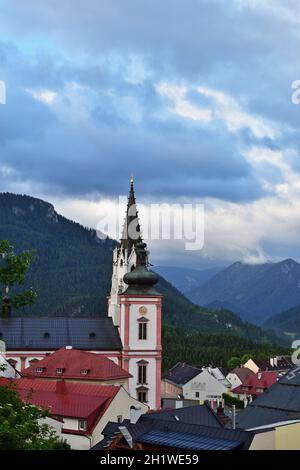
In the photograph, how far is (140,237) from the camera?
255ft

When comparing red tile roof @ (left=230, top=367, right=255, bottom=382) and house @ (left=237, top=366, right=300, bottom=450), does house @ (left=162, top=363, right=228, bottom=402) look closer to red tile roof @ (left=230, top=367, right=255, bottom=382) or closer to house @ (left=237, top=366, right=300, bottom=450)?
red tile roof @ (left=230, top=367, right=255, bottom=382)

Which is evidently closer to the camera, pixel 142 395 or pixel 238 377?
pixel 142 395

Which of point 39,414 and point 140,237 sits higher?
point 140,237

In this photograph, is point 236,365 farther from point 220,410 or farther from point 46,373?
point 220,410

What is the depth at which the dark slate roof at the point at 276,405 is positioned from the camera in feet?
129

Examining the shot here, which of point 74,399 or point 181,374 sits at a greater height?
point 74,399

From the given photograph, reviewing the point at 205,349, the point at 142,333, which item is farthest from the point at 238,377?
the point at 142,333

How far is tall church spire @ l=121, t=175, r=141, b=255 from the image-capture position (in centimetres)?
7731

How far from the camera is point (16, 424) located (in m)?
18.8

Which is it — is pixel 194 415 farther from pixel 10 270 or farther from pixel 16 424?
pixel 10 270

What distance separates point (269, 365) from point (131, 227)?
6621 centimetres

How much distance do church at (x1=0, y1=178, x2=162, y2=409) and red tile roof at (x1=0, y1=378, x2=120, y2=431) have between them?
1700 centimetres
